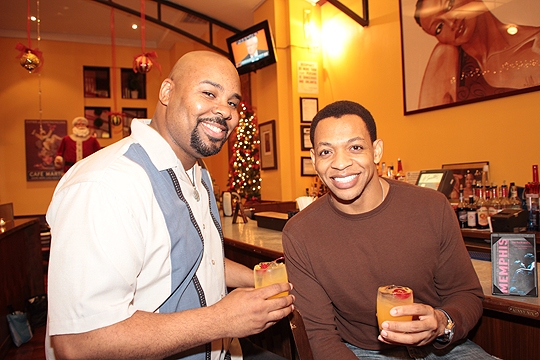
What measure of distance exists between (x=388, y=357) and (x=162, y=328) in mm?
937

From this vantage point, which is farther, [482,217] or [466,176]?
[466,176]

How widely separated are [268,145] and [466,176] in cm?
346

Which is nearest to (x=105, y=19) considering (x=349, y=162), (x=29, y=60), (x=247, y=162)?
(x=29, y=60)

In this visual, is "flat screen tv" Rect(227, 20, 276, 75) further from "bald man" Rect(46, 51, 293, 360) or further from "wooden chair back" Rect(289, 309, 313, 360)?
"wooden chair back" Rect(289, 309, 313, 360)

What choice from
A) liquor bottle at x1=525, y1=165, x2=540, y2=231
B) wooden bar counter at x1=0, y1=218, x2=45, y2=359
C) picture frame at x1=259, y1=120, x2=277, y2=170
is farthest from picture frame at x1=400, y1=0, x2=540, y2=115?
wooden bar counter at x1=0, y1=218, x2=45, y2=359

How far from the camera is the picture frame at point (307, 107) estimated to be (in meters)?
6.46

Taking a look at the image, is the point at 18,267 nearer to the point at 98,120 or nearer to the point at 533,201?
the point at 533,201

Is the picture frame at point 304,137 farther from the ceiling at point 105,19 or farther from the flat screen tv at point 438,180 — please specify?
the flat screen tv at point 438,180

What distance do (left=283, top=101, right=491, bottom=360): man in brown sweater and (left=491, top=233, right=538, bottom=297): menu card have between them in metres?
0.11

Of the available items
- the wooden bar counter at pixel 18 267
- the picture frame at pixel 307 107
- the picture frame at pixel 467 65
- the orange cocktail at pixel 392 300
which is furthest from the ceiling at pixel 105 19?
the orange cocktail at pixel 392 300

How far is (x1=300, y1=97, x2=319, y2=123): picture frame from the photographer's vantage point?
21.2 feet

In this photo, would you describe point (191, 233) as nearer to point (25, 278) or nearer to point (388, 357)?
point (388, 357)

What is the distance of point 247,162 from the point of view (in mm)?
7215

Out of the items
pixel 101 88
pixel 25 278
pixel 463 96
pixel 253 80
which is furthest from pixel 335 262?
pixel 101 88
